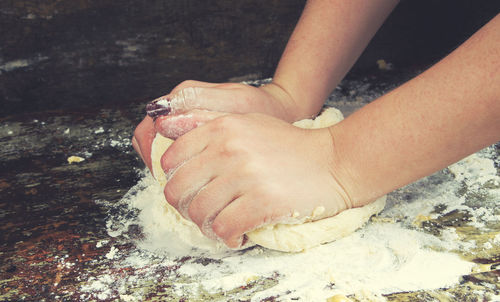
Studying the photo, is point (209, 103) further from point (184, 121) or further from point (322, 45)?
point (322, 45)

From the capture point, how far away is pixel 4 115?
155 centimetres

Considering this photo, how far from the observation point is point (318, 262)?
2.77 feet

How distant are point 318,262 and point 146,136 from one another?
0.50 metres

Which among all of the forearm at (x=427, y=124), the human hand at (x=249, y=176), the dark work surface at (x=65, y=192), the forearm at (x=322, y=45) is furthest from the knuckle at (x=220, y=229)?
the forearm at (x=322, y=45)

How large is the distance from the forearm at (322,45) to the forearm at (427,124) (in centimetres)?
26

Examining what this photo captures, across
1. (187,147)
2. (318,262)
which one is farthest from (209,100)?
(318,262)

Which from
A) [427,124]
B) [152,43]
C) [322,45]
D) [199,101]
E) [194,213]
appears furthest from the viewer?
[152,43]

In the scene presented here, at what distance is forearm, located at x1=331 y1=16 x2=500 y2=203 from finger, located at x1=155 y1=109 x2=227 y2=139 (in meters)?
0.26

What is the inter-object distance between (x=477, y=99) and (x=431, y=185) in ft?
1.16

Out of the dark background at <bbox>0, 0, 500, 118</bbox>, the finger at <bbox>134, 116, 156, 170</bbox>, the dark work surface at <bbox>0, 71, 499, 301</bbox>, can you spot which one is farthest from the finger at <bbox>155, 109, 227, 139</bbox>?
the dark background at <bbox>0, 0, 500, 118</bbox>

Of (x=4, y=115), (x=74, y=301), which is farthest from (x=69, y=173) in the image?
(x=4, y=115)

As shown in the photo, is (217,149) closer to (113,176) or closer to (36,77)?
(113,176)

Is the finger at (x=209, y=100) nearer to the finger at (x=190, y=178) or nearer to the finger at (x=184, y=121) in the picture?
the finger at (x=184, y=121)

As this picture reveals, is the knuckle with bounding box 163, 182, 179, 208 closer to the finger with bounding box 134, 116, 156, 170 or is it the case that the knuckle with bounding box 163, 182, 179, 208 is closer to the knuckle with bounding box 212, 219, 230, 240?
the knuckle with bounding box 212, 219, 230, 240
